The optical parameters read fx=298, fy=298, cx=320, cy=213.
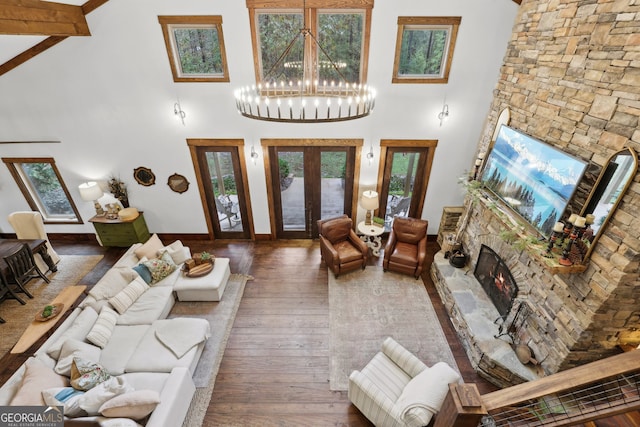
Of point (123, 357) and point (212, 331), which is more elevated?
point (123, 357)

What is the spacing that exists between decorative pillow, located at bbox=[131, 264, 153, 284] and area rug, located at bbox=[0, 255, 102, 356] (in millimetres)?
1842

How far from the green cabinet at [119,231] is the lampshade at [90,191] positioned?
502 mm

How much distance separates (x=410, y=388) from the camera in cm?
315

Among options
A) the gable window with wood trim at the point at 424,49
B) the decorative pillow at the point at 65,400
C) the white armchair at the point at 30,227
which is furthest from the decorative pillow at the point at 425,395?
the white armchair at the point at 30,227

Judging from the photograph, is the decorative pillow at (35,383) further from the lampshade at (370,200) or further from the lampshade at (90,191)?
the lampshade at (370,200)

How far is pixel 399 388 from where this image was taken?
345 cm

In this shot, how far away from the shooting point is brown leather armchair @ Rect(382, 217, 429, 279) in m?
5.58

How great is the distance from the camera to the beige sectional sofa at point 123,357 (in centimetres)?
298

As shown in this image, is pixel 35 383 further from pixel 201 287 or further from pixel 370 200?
pixel 370 200

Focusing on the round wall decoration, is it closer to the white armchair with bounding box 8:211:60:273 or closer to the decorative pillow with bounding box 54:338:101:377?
the white armchair with bounding box 8:211:60:273

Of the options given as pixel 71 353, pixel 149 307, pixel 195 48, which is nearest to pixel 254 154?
pixel 195 48

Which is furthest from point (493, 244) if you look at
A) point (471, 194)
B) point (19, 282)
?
point (19, 282)

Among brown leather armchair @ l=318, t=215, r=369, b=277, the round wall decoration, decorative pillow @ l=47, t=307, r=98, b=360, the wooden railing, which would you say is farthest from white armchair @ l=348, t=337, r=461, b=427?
the round wall decoration

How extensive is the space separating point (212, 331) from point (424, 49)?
5.76m
